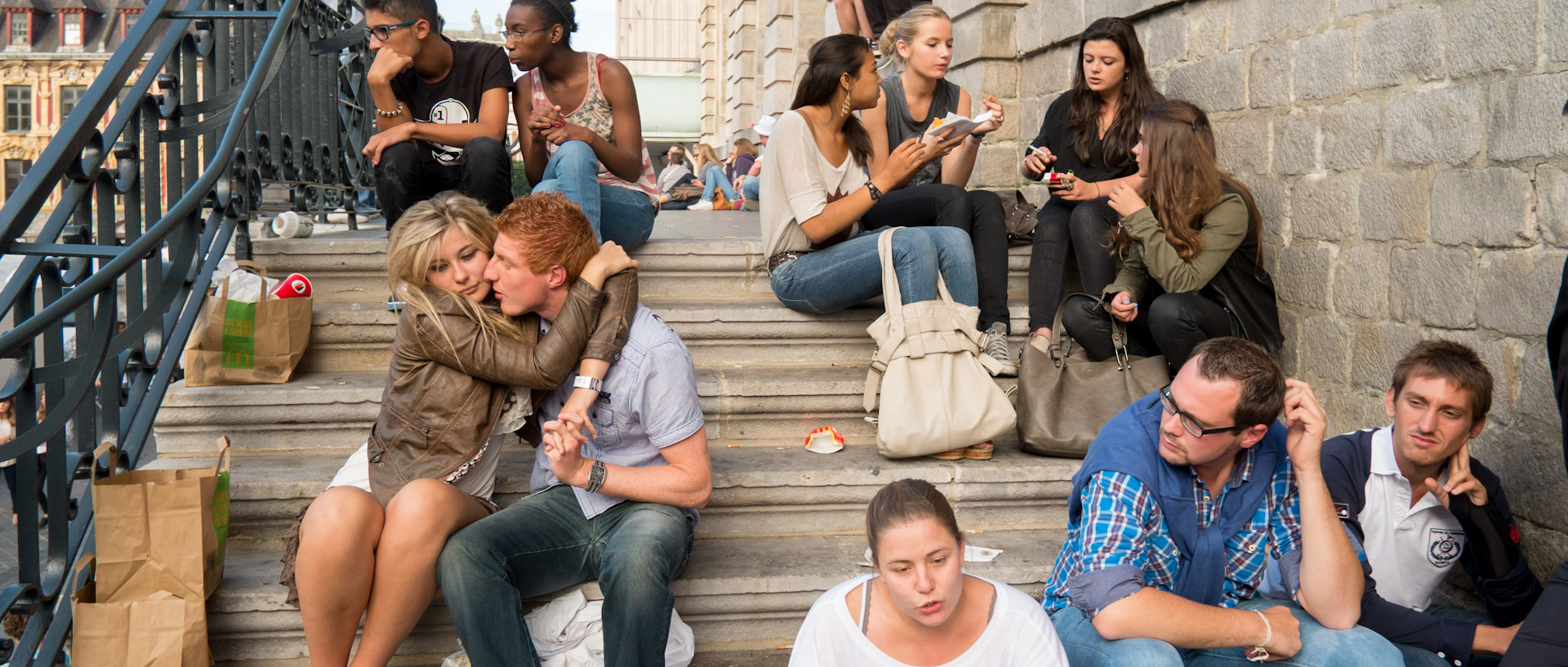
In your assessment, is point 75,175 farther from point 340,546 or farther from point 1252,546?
point 1252,546

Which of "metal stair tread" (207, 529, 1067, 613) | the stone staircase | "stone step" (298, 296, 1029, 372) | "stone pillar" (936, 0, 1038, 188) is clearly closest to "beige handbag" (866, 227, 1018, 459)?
the stone staircase

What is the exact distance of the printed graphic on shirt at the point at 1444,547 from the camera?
2691 millimetres

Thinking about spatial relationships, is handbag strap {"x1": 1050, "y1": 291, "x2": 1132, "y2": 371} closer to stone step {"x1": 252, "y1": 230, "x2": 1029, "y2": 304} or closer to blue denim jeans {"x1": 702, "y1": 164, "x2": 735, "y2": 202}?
stone step {"x1": 252, "y1": 230, "x2": 1029, "y2": 304}

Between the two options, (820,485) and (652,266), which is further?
(652,266)

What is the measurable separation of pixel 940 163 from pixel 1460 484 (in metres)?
2.66

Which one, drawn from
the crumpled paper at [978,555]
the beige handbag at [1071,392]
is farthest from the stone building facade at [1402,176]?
the crumpled paper at [978,555]

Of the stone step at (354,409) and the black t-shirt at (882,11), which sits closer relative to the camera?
the stone step at (354,409)

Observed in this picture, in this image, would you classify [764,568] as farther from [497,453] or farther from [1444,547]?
[1444,547]

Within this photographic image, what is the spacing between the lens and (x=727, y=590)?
9.52 feet

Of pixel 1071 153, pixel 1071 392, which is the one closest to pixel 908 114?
pixel 1071 153

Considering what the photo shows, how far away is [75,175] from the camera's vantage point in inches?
98.2

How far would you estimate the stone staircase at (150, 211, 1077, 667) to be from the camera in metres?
2.90

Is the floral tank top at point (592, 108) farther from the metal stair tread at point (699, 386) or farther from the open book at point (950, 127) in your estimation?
the open book at point (950, 127)

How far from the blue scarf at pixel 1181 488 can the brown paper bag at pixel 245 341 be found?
2619mm
